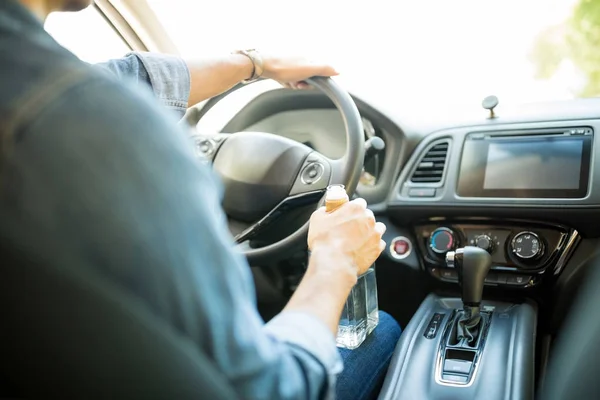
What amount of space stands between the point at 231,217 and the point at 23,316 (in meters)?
0.94

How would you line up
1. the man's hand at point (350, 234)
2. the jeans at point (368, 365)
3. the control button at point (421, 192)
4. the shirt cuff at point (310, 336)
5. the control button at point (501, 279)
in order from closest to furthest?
the shirt cuff at point (310, 336)
the man's hand at point (350, 234)
the jeans at point (368, 365)
the control button at point (501, 279)
the control button at point (421, 192)

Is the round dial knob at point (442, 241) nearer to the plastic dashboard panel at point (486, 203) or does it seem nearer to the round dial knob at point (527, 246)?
the plastic dashboard panel at point (486, 203)

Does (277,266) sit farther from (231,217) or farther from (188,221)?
(188,221)

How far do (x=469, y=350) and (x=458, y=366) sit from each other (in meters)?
0.06

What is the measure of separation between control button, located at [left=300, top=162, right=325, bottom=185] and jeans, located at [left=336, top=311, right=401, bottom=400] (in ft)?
1.02

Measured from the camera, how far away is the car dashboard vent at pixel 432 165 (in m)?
1.41

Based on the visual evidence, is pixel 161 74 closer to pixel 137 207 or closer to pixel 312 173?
pixel 312 173

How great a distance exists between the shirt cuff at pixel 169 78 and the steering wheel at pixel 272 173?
237 millimetres

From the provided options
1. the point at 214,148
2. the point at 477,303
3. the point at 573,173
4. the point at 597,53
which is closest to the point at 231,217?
the point at 214,148

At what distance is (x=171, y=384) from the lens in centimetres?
41

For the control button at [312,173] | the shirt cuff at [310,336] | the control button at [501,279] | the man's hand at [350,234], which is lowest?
the control button at [501,279]

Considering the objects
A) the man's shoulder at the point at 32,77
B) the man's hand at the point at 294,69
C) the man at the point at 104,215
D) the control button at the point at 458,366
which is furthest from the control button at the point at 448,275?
the man's shoulder at the point at 32,77

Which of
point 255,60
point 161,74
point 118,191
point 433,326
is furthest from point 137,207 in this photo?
point 433,326

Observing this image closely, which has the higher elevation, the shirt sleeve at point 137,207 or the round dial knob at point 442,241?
the shirt sleeve at point 137,207
